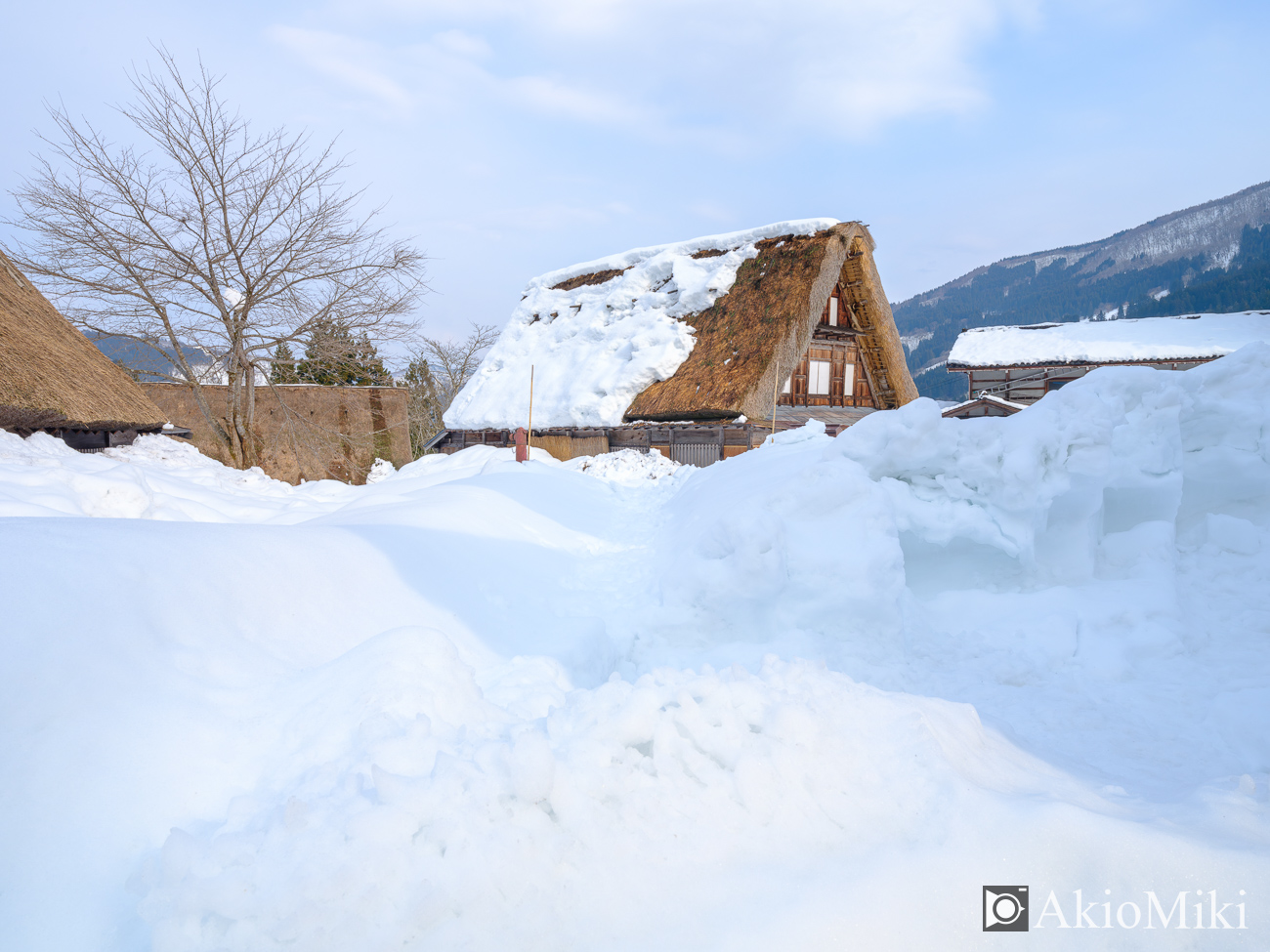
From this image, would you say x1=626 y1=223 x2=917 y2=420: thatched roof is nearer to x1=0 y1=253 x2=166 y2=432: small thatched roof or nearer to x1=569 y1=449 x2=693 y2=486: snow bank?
x1=569 y1=449 x2=693 y2=486: snow bank

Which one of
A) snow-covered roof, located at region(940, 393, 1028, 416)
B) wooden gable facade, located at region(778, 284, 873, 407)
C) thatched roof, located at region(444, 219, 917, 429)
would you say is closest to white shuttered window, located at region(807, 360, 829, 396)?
wooden gable facade, located at region(778, 284, 873, 407)

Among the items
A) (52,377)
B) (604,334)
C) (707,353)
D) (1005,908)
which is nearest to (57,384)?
(52,377)

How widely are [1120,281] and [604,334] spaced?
81.4 m

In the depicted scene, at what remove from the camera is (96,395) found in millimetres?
6930

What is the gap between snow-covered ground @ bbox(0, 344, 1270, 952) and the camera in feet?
4.78

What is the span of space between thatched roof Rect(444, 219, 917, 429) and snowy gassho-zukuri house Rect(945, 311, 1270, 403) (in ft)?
15.0

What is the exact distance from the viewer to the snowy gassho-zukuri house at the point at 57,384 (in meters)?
5.61

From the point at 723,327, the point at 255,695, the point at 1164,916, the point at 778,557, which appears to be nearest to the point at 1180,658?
the point at 778,557

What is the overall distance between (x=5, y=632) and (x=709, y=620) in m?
3.29

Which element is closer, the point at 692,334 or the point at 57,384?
the point at 57,384

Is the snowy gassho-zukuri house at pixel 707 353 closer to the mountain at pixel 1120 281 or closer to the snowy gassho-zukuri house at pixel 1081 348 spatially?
the snowy gassho-zukuri house at pixel 1081 348

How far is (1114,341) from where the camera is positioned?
1712 centimetres

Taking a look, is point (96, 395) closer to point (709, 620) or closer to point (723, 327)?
point (709, 620)

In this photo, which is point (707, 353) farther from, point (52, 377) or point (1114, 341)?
point (1114, 341)
